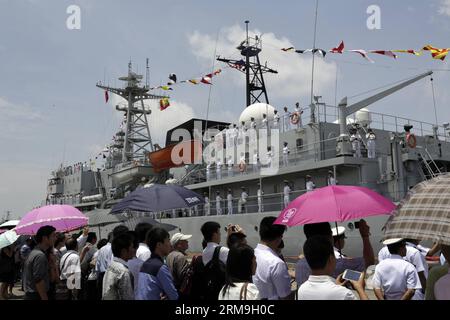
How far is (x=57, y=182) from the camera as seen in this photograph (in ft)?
124

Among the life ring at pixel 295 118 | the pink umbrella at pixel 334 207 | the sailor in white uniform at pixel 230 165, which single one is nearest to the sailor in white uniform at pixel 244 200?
the sailor in white uniform at pixel 230 165

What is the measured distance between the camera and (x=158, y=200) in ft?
24.1

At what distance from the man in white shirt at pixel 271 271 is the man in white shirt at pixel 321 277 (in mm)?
711

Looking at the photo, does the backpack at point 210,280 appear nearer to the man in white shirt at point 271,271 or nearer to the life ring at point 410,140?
the man in white shirt at point 271,271

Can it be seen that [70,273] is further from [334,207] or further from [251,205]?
[251,205]

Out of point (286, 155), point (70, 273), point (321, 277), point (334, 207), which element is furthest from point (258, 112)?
point (321, 277)

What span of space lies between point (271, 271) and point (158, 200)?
4201mm

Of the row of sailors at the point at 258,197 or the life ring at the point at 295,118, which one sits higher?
the life ring at the point at 295,118

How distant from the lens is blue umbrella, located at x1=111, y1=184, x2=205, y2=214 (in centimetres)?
723

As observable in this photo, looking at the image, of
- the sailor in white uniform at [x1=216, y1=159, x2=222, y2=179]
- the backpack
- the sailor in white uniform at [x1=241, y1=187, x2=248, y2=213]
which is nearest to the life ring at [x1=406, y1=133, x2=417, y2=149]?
the sailor in white uniform at [x1=241, y1=187, x2=248, y2=213]

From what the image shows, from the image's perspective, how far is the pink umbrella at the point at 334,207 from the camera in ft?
14.4

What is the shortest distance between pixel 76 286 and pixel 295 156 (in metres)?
12.7
